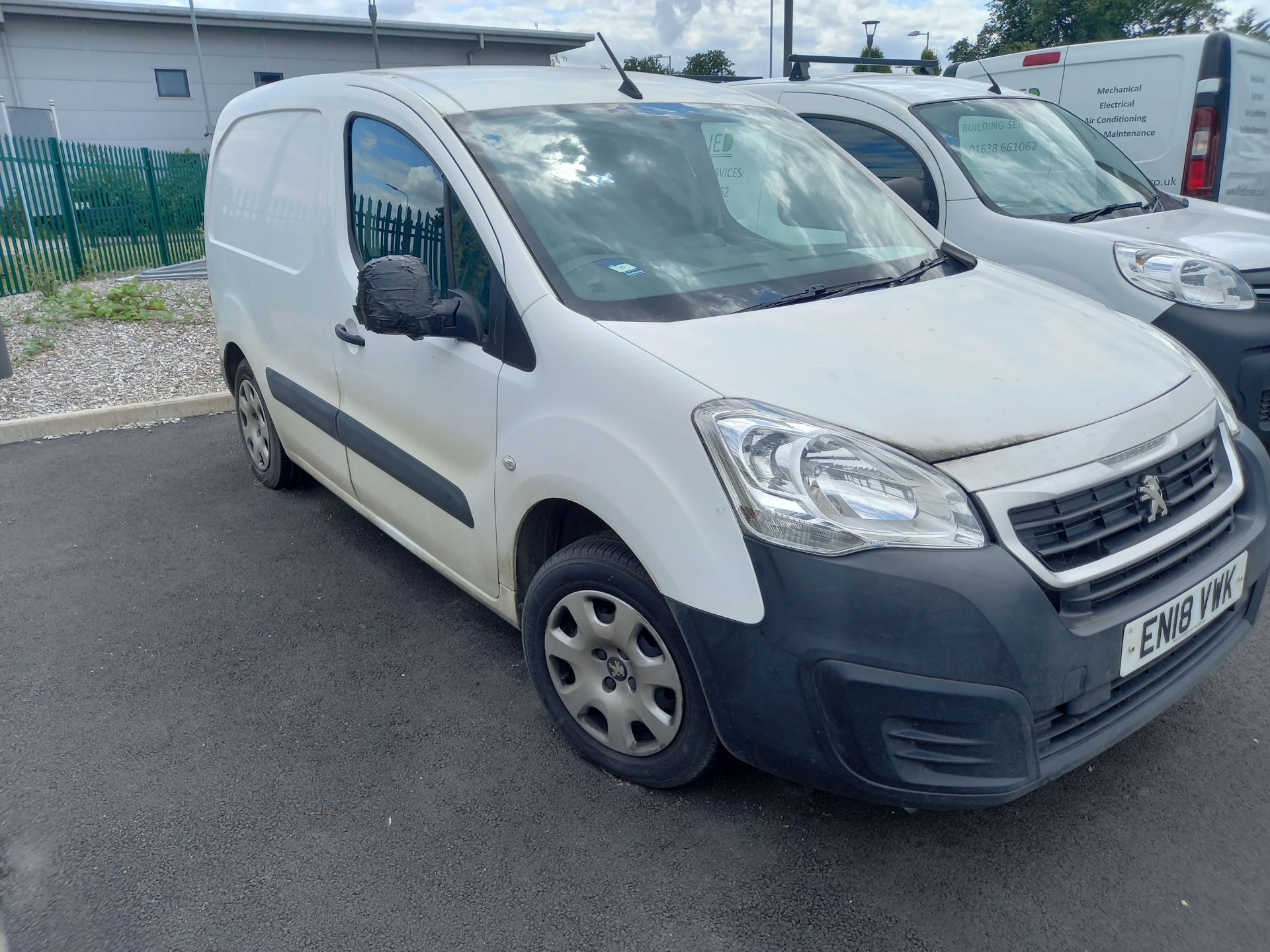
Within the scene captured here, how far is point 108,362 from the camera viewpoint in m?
7.55

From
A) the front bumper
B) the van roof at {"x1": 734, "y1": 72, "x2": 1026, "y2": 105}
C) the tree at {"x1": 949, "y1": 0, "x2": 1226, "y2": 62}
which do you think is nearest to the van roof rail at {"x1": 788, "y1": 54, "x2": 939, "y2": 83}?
the van roof at {"x1": 734, "y1": 72, "x2": 1026, "y2": 105}

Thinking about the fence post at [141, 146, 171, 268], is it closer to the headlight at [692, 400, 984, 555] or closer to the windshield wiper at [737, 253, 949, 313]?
the windshield wiper at [737, 253, 949, 313]

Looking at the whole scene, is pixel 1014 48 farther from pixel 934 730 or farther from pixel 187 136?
pixel 934 730

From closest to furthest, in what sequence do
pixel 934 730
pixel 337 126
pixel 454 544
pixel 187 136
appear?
pixel 934 730 → pixel 454 544 → pixel 337 126 → pixel 187 136

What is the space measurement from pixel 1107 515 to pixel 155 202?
1412cm

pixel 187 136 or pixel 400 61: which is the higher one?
pixel 400 61

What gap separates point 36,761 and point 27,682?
21.5 inches

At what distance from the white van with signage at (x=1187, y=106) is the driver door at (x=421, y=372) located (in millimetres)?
4951

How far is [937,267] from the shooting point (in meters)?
3.13

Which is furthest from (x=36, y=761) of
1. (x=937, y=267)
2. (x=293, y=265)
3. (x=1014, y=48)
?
(x=1014, y=48)

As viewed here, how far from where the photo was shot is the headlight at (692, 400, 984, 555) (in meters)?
1.97

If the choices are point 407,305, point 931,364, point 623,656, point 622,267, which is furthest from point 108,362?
point 931,364

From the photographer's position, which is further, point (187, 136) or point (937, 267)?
point (187, 136)

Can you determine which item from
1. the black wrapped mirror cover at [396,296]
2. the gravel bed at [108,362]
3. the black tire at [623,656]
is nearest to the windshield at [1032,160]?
the black wrapped mirror cover at [396,296]
